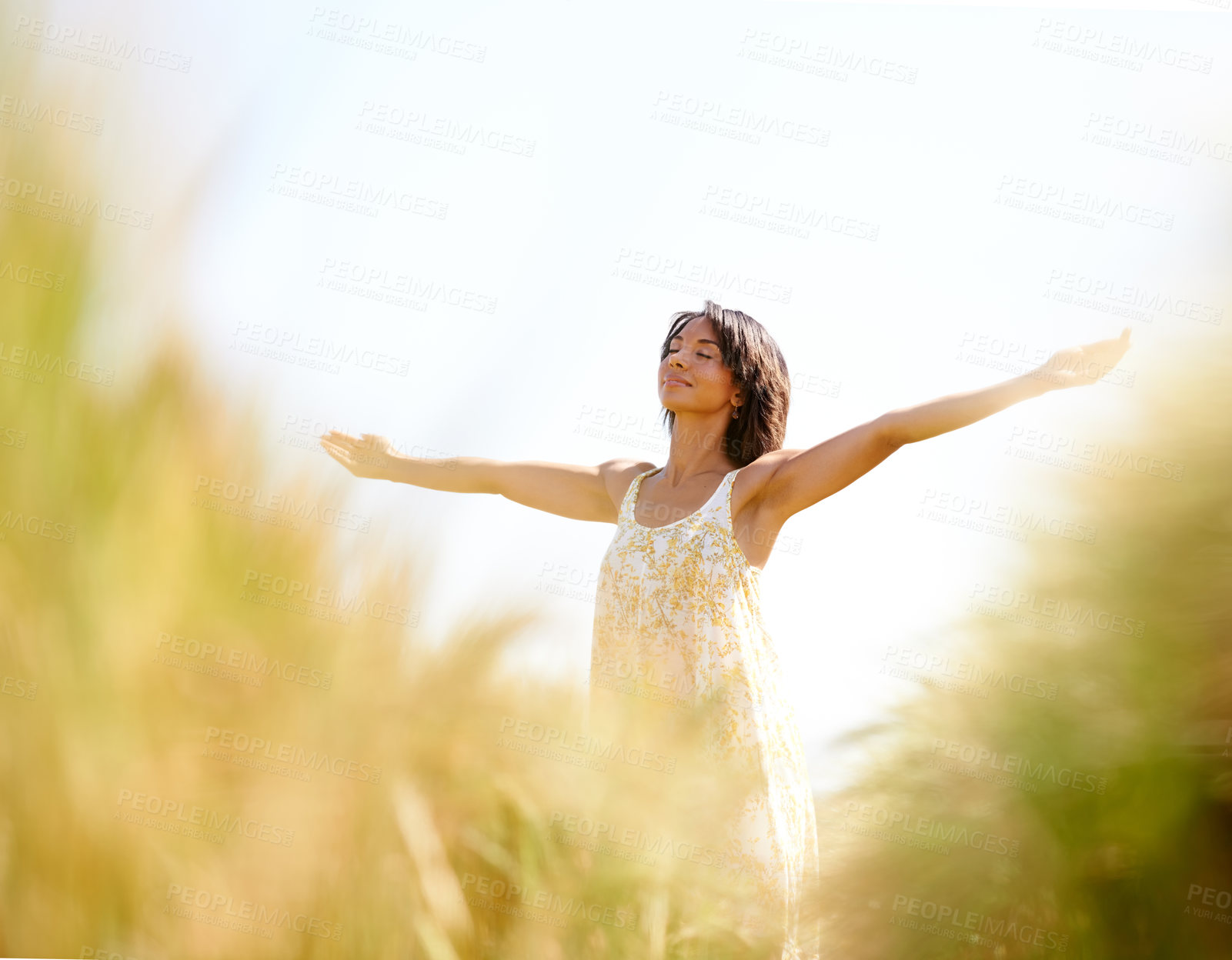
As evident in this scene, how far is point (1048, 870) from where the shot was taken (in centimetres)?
68

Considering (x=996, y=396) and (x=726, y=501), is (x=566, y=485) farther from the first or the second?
(x=996, y=396)

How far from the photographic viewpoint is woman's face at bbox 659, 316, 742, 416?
3131 millimetres

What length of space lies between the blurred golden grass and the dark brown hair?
2.45 metres

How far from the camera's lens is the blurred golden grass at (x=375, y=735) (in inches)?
14.9

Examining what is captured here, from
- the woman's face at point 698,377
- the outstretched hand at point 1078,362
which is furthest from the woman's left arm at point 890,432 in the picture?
the woman's face at point 698,377

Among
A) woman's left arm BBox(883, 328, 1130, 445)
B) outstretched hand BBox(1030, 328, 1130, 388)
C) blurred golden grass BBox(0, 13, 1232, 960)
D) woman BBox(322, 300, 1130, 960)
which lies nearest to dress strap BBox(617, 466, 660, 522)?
woman BBox(322, 300, 1130, 960)

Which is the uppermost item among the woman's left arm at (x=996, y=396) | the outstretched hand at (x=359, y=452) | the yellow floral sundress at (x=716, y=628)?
the woman's left arm at (x=996, y=396)

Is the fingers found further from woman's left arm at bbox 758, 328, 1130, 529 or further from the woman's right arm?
the woman's right arm

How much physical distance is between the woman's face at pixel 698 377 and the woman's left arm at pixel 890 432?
12.4 inches

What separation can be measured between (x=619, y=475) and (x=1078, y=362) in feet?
5.87

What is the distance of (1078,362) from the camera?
71.7 inches

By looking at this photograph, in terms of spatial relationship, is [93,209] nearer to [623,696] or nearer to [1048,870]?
[623,696]

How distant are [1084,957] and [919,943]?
0.15 m

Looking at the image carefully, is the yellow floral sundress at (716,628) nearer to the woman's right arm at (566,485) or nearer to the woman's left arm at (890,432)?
the woman's left arm at (890,432)
